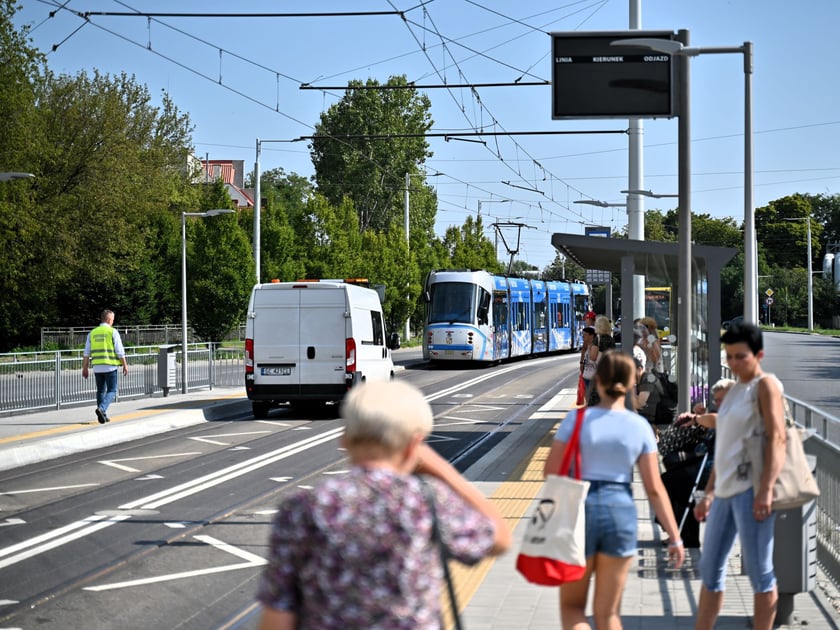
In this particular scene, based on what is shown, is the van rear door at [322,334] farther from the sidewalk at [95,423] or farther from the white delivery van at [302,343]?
the sidewalk at [95,423]

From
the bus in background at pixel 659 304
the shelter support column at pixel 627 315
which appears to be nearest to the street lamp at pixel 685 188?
the shelter support column at pixel 627 315

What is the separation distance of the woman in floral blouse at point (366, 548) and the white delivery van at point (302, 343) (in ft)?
61.7

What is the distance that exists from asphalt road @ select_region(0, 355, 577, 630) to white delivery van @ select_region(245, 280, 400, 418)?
72cm

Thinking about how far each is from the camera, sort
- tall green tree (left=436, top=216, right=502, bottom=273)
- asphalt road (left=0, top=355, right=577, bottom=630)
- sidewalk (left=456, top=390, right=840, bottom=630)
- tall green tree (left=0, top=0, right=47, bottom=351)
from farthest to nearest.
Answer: tall green tree (left=436, top=216, right=502, bottom=273) → tall green tree (left=0, top=0, right=47, bottom=351) → asphalt road (left=0, top=355, right=577, bottom=630) → sidewalk (left=456, top=390, right=840, bottom=630)

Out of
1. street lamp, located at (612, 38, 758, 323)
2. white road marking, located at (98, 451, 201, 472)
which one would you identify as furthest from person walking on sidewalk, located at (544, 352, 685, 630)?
white road marking, located at (98, 451, 201, 472)

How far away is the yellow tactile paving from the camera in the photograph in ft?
25.5

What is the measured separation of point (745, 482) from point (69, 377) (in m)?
19.4

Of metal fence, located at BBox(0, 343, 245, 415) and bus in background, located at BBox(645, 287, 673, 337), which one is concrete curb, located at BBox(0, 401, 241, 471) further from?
bus in background, located at BBox(645, 287, 673, 337)

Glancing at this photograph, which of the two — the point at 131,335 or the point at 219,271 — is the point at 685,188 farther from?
the point at 131,335

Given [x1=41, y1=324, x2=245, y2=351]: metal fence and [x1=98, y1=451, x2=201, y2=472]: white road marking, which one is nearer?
[x1=98, y1=451, x2=201, y2=472]: white road marking

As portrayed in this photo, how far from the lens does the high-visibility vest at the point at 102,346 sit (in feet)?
63.5

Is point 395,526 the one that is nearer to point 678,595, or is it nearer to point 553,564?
point 553,564

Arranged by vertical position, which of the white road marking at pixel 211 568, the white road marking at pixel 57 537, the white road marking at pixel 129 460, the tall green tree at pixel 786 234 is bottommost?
the white road marking at pixel 211 568

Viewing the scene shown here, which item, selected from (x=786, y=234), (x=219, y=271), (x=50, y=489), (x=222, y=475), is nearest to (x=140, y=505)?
(x=50, y=489)
